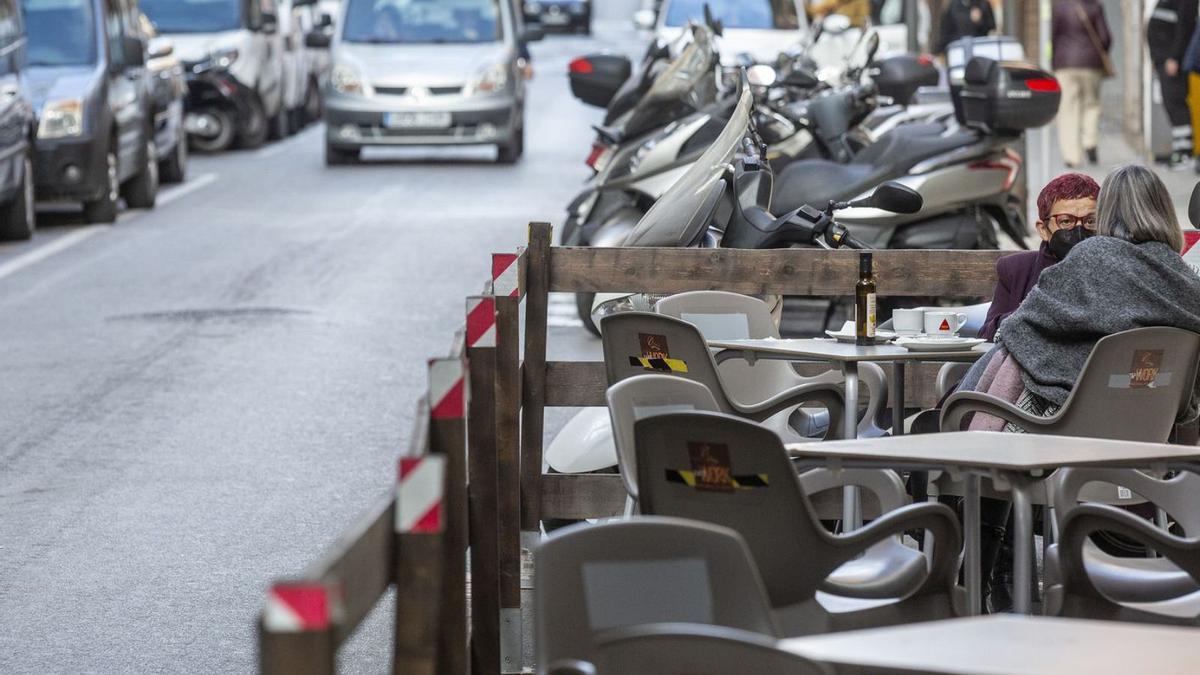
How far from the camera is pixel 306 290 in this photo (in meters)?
14.4

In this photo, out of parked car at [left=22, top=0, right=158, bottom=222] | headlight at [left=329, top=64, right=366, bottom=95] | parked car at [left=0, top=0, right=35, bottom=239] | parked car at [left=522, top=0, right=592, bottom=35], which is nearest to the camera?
parked car at [left=0, top=0, right=35, bottom=239]

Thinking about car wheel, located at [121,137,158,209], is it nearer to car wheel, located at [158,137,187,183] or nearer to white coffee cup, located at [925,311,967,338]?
car wheel, located at [158,137,187,183]

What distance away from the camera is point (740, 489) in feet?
14.8

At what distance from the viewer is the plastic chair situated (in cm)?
703

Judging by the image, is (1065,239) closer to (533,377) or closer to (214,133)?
(533,377)

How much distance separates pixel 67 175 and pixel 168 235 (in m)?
0.94

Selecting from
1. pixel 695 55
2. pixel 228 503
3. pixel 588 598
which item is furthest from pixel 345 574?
pixel 695 55

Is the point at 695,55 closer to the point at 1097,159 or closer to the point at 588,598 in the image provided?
the point at 588,598

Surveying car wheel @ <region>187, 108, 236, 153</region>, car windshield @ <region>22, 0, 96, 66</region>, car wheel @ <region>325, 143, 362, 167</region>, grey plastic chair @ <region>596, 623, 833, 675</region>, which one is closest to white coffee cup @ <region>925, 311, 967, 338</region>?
grey plastic chair @ <region>596, 623, 833, 675</region>

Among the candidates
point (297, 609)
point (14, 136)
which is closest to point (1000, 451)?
point (297, 609)

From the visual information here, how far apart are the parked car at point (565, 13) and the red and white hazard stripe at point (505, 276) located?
54.0 meters

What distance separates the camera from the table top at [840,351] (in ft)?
20.8

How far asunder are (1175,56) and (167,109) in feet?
31.5

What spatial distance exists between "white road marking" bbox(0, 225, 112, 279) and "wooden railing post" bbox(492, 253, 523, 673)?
989 cm
